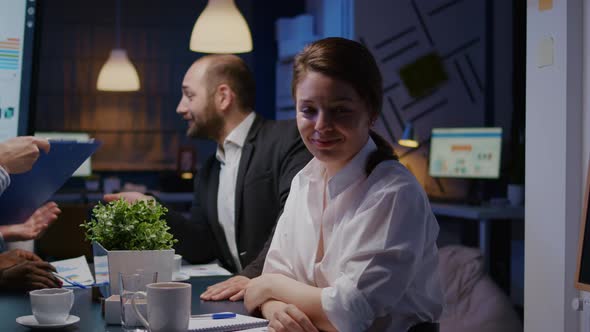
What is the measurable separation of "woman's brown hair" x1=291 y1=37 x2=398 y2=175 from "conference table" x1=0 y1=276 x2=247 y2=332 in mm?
508

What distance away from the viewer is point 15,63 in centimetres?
235

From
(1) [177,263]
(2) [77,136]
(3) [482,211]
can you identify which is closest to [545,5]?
(1) [177,263]

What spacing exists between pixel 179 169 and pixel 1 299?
6219mm

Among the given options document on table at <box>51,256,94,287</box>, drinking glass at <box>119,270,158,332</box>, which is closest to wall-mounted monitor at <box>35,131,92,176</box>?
document on table at <box>51,256,94,287</box>

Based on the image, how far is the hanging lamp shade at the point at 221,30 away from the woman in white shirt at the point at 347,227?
149 inches

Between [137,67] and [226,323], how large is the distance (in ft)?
24.3

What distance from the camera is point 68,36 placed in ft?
27.9

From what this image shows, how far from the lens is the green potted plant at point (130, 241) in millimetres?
1635

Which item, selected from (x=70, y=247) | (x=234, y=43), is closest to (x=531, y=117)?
(x=70, y=247)

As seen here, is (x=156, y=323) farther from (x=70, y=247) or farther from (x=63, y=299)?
(x=70, y=247)

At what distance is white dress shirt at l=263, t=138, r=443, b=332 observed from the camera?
1.54 meters

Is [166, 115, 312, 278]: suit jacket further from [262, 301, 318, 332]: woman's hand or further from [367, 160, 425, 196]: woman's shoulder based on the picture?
[262, 301, 318, 332]: woman's hand

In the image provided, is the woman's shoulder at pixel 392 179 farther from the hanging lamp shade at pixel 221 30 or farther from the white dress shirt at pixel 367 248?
the hanging lamp shade at pixel 221 30

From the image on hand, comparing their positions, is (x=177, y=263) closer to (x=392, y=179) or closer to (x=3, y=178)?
(x=3, y=178)
